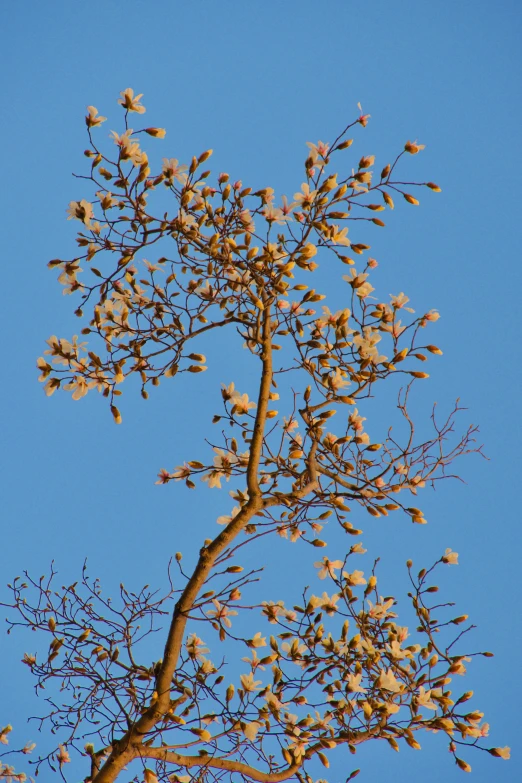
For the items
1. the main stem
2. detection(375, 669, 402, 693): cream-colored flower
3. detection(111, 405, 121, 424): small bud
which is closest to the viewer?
the main stem

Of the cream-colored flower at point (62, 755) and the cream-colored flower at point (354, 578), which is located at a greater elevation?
the cream-colored flower at point (354, 578)

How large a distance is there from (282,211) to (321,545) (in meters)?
1.47

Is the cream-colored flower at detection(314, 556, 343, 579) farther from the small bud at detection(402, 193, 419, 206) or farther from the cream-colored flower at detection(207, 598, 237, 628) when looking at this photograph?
the small bud at detection(402, 193, 419, 206)

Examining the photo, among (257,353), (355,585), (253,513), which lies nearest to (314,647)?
(355,585)

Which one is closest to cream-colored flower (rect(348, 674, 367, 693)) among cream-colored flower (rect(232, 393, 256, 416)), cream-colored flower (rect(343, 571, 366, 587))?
cream-colored flower (rect(343, 571, 366, 587))

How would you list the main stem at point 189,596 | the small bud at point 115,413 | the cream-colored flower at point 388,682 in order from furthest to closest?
the small bud at point 115,413 < the cream-colored flower at point 388,682 < the main stem at point 189,596

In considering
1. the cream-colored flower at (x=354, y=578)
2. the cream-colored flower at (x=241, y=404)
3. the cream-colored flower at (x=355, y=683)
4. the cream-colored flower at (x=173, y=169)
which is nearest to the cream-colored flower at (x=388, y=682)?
the cream-colored flower at (x=355, y=683)

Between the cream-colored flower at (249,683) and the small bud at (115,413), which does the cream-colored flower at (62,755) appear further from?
the small bud at (115,413)

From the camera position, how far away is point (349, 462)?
11.3 ft

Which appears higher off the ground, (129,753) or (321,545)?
(321,545)

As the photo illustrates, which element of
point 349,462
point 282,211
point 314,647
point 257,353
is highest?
point 282,211

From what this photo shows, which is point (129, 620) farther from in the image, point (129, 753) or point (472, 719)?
point (472, 719)

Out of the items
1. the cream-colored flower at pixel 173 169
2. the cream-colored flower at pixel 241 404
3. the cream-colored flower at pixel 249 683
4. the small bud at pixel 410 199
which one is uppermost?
the cream-colored flower at pixel 173 169

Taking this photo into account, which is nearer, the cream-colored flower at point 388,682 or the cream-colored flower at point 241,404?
the cream-colored flower at point 388,682
